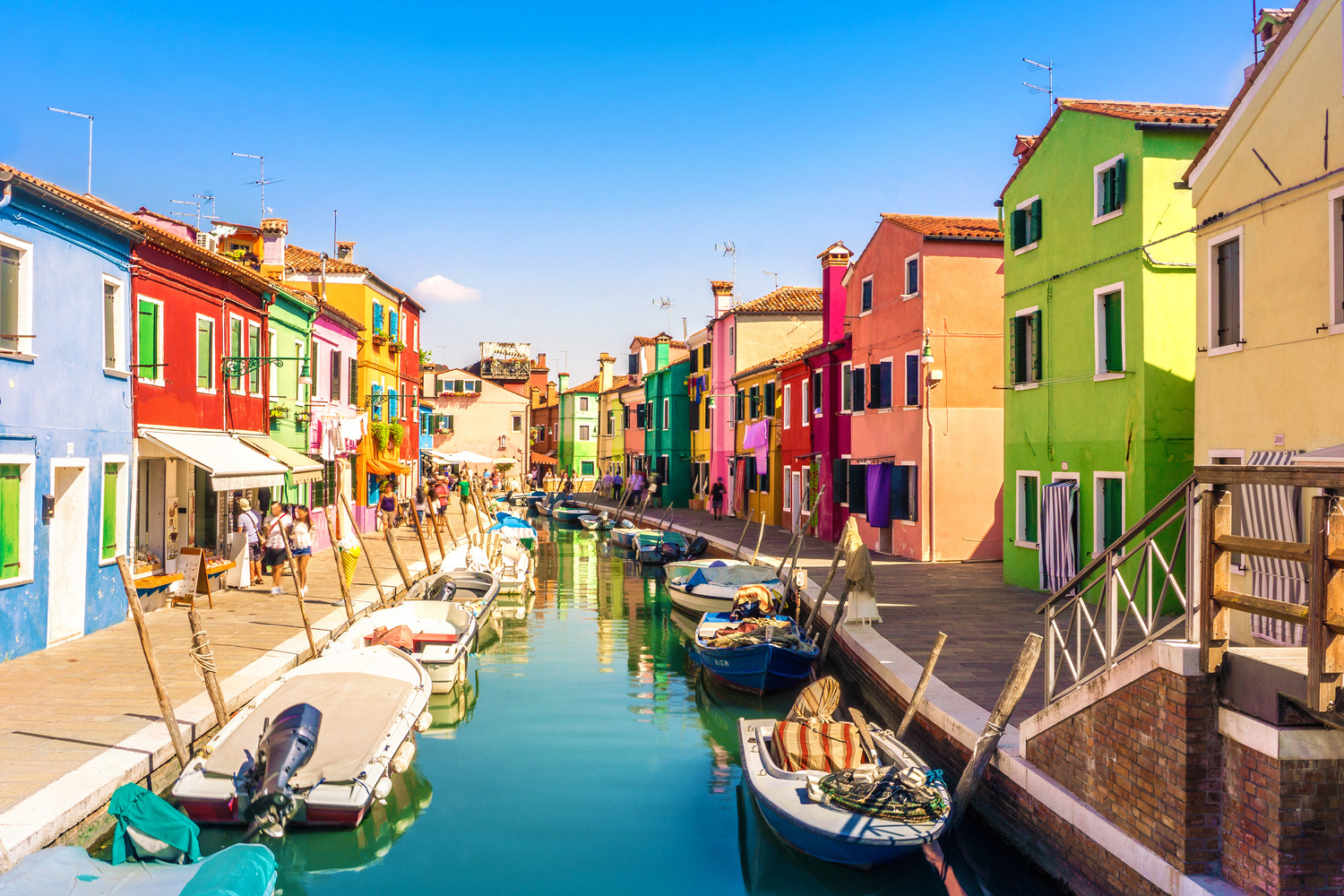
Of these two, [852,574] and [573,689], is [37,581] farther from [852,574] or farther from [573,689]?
[852,574]

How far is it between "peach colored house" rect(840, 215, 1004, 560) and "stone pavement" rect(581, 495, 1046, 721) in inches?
41.9

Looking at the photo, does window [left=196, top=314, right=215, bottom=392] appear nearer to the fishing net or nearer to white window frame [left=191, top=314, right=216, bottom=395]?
white window frame [left=191, top=314, right=216, bottom=395]

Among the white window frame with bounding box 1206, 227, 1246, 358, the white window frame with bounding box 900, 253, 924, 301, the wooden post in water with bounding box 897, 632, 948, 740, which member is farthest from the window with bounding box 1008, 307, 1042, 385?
the wooden post in water with bounding box 897, 632, 948, 740

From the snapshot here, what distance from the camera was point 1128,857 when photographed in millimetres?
6520

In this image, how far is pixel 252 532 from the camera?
717 inches

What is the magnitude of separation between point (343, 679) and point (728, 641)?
20.1 feet

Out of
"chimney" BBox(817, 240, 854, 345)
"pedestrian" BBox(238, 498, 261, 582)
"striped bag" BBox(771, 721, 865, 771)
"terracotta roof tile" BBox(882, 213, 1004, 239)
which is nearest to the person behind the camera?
"striped bag" BBox(771, 721, 865, 771)

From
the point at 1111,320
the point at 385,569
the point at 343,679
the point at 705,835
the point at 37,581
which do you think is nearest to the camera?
the point at 705,835

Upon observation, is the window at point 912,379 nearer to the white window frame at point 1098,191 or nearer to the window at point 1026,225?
the window at point 1026,225

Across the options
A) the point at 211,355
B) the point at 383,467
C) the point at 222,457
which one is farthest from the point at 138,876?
the point at 383,467

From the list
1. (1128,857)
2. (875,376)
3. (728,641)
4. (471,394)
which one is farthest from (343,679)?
(471,394)

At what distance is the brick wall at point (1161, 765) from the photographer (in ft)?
19.5

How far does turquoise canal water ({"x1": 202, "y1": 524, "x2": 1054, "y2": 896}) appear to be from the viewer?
8328mm

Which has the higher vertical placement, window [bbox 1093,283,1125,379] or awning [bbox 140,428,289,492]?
window [bbox 1093,283,1125,379]
